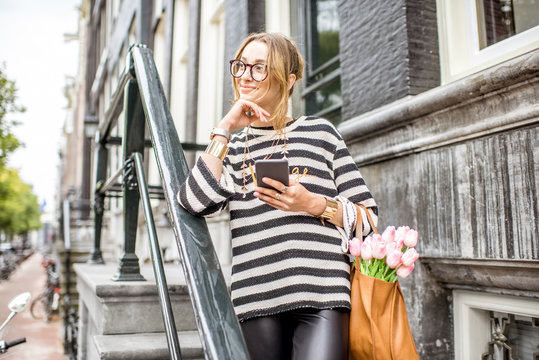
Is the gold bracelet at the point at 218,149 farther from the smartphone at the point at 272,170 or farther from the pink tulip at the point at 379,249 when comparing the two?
the pink tulip at the point at 379,249

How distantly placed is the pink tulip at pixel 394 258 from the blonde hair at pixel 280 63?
0.59 m

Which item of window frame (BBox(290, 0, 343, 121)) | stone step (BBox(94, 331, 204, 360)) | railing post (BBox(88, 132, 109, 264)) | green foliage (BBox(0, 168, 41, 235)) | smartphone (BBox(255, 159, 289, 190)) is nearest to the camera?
smartphone (BBox(255, 159, 289, 190))

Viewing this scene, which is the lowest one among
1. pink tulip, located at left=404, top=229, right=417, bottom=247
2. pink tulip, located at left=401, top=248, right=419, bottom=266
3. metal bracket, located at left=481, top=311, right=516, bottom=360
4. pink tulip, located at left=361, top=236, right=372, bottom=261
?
metal bracket, located at left=481, top=311, right=516, bottom=360

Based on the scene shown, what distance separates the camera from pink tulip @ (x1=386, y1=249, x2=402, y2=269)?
4.61ft

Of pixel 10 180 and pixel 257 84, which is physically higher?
pixel 10 180

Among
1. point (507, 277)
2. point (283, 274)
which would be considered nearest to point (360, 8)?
point (507, 277)

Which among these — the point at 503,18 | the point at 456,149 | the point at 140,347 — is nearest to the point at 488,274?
the point at 456,149

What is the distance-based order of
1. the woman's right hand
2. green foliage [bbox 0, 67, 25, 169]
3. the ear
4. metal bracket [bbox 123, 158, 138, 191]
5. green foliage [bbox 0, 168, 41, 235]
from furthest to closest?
green foliage [bbox 0, 168, 41, 235] < green foliage [bbox 0, 67, 25, 169] < metal bracket [bbox 123, 158, 138, 191] < the ear < the woman's right hand

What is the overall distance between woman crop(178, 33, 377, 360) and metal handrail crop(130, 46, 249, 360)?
0.09 m

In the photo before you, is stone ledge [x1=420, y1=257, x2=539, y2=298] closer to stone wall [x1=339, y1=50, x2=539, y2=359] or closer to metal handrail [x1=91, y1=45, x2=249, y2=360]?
stone wall [x1=339, y1=50, x2=539, y2=359]

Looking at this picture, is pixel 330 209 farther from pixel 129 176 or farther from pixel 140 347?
pixel 129 176

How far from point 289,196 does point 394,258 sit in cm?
36

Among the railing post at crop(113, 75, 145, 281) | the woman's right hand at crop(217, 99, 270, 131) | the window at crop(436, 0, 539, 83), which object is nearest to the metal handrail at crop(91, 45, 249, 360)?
the railing post at crop(113, 75, 145, 281)

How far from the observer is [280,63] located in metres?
1.65
